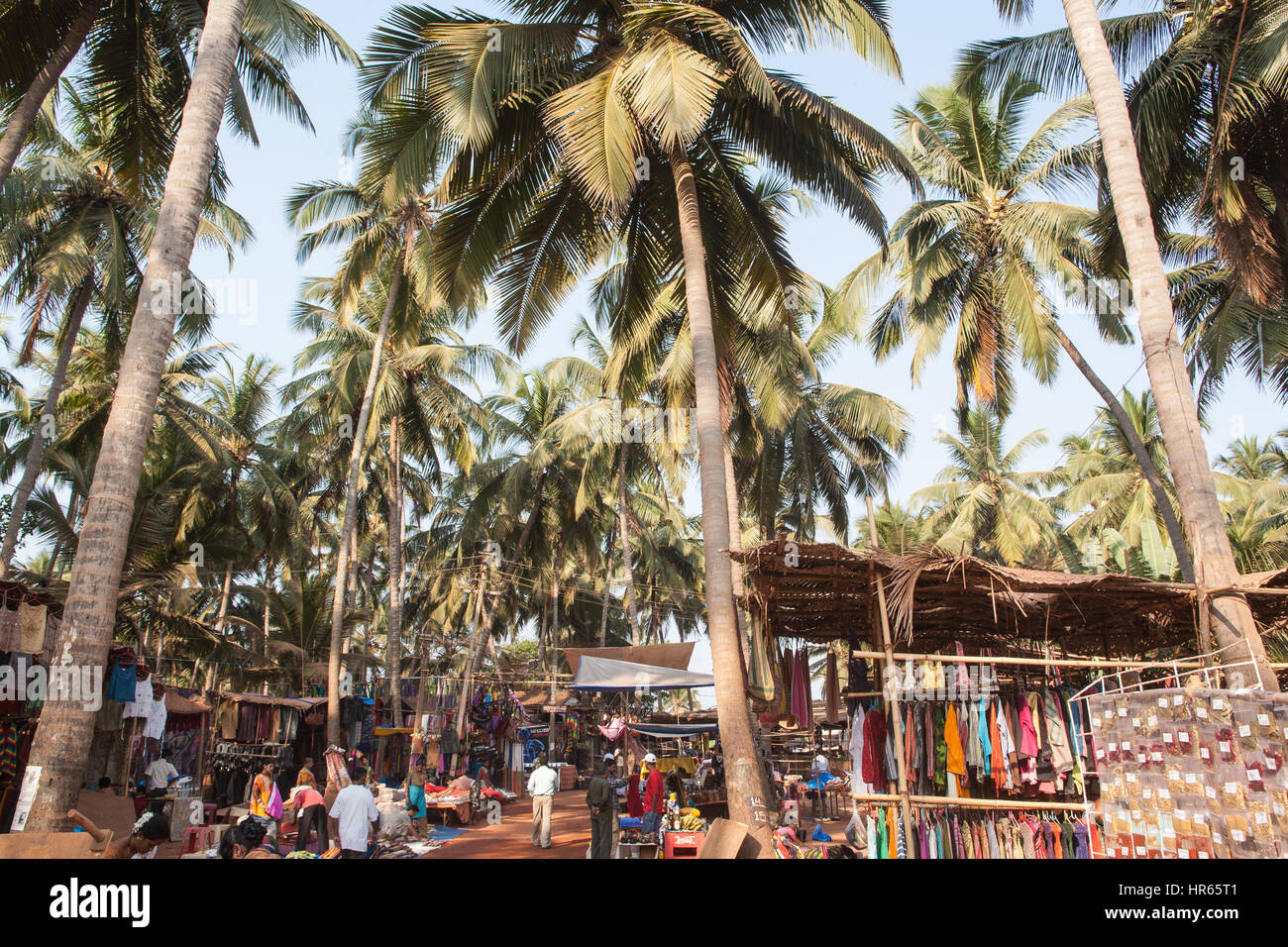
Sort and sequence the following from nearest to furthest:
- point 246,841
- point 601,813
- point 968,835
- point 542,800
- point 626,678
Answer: point 968,835, point 246,841, point 601,813, point 542,800, point 626,678

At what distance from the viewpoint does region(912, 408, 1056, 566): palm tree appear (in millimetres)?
28500

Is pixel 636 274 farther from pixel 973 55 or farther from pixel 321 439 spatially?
pixel 321 439

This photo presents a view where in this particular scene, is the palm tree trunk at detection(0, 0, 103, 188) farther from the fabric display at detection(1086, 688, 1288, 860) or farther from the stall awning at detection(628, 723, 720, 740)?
the fabric display at detection(1086, 688, 1288, 860)

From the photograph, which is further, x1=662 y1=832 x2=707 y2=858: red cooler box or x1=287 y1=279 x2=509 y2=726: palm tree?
x1=287 y1=279 x2=509 y2=726: palm tree

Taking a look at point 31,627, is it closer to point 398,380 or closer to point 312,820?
point 312,820

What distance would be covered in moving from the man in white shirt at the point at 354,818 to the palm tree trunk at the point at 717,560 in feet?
15.5

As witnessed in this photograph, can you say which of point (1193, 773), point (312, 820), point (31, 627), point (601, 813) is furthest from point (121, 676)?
point (1193, 773)

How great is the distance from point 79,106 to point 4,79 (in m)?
4.34

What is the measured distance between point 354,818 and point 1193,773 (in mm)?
9225

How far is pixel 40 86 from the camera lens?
11.5m

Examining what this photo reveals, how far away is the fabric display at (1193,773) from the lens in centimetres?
629

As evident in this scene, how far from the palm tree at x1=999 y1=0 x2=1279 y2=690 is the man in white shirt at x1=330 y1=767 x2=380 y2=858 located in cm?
1018

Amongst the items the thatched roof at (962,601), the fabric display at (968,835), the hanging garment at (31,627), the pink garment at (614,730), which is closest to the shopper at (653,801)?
the thatched roof at (962,601)

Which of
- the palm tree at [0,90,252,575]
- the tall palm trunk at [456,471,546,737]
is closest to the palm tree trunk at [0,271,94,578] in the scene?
the palm tree at [0,90,252,575]
